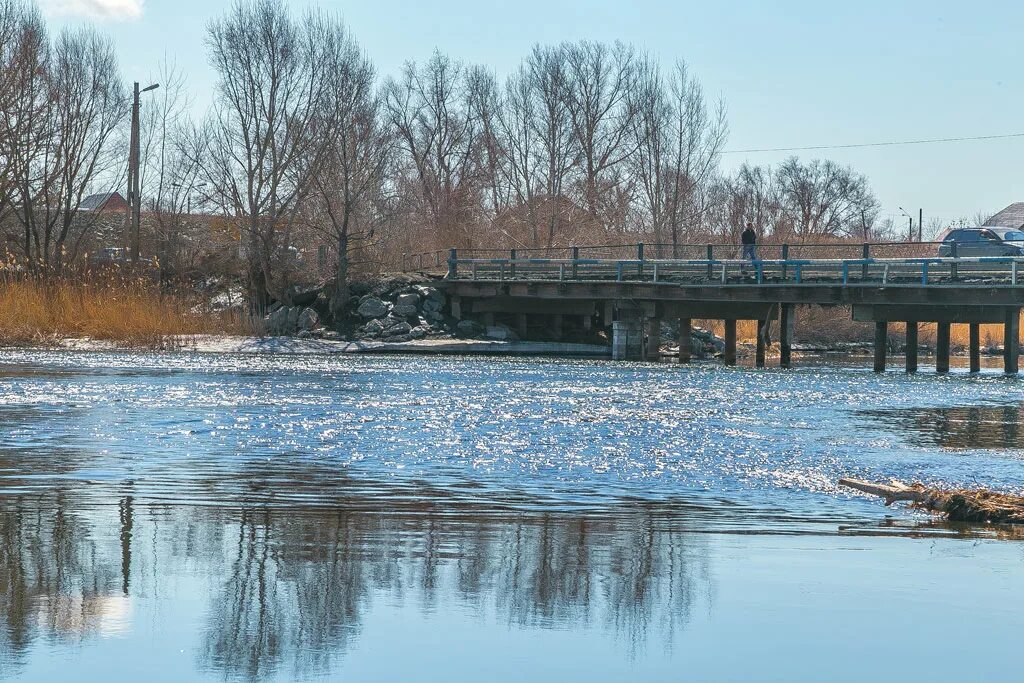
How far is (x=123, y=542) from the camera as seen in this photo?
362 inches

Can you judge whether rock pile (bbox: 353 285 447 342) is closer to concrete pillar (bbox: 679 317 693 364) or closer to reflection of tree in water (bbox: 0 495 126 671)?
concrete pillar (bbox: 679 317 693 364)

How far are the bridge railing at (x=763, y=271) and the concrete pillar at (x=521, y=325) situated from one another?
202cm

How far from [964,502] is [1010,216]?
269ft

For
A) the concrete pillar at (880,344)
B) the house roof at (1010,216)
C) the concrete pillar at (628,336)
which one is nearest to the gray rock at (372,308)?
the concrete pillar at (628,336)

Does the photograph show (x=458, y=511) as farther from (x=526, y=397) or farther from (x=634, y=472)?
(x=526, y=397)

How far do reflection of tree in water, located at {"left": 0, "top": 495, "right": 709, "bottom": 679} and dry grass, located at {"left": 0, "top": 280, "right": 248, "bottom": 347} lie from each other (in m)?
27.6

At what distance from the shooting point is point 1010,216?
3450 inches

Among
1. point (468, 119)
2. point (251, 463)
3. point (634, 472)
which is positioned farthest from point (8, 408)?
point (468, 119)

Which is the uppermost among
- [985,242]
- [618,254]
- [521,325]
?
[618,254]

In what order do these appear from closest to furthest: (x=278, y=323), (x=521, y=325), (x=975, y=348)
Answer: (x=975, y=348) < (x=278, y=323) < (x=521, y=325)

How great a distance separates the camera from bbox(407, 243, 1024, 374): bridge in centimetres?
3644

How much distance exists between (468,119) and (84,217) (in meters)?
25.9

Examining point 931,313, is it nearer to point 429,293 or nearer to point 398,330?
point 398,330

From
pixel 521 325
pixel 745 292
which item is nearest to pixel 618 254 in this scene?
pixel 521 325
